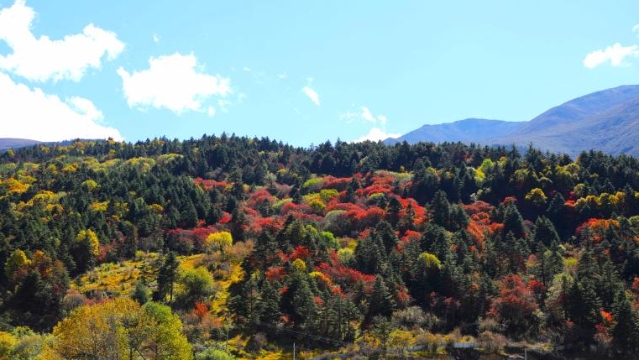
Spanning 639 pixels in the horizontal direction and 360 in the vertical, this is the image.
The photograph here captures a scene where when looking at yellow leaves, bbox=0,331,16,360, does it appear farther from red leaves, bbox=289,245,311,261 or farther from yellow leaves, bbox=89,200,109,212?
yellow leaves, bbox=89,200,109,212

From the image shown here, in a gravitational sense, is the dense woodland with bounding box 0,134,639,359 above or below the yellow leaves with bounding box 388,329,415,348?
above

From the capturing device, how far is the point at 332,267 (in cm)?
8931

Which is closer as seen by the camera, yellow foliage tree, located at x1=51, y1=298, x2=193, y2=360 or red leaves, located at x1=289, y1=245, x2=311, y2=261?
yellow foliage tree, located at x1=51, y1=298, x2=193, y2=360

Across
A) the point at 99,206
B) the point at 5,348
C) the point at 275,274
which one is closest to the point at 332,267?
the point at 275,274

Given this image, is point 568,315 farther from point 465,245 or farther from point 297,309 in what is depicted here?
point 297,309

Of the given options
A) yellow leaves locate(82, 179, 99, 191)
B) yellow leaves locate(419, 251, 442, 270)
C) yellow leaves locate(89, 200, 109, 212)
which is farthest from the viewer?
yellow leaves locate(82, 179, 99, 191)

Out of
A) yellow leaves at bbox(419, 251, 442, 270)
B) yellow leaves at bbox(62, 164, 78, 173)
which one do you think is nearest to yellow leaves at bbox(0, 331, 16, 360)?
yellow leaves at bbox(419, 251, 442, 270)

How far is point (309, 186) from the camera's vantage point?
162375mm

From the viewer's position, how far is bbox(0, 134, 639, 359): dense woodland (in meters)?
67.2

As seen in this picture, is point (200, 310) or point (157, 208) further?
point (157, 208)

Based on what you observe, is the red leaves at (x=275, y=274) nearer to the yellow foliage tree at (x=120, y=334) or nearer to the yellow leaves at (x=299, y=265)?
the yellow leaves at (x=299, y=265)

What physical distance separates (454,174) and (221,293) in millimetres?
84290

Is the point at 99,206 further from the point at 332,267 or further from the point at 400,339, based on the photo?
the point at 400,339

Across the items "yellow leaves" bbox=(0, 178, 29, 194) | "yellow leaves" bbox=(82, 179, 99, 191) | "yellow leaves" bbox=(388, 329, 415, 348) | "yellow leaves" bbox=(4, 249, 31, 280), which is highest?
"yellow leaves" bbox=(0, 178, 29, 194)
